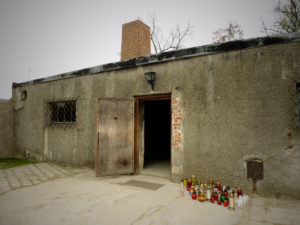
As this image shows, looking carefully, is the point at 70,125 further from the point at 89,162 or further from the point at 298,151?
the point at 298,151

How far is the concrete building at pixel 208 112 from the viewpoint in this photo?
3.45 metres

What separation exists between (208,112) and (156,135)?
15.0 ft

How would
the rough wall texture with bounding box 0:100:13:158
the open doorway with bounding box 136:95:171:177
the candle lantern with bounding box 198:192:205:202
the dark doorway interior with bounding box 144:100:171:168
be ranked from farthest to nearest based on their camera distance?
the rough wall texture with bounding box 0:100:13:158
the dark doorway interior with bounding box 144:100:171:168
the open doorway with bounding box 136:95:171:177
the candle lantern with bounding box 198:192:205:202

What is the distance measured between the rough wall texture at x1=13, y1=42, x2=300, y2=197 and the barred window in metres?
2.25

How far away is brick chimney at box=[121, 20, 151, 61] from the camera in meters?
8.91

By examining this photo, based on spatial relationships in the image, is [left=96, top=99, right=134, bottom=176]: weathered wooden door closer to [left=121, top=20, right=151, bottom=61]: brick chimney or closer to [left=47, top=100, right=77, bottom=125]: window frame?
[left=47, top=100, right=77, bottom=125]: window frame

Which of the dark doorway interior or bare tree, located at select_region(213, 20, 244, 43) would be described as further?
bare tree, located at select_region(213, 20, 244, 43)

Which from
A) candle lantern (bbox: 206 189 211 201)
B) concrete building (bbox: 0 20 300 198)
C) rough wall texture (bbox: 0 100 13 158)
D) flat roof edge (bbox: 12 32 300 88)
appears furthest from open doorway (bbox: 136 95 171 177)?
rough wall texture (bbox: 0 100 13 158)

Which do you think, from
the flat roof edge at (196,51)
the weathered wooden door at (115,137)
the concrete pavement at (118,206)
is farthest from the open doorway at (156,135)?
the concrete pavement at (118,206)

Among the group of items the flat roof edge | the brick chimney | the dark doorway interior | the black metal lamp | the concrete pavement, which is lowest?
the concrete pavement

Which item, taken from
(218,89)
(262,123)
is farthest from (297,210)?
(218,89)

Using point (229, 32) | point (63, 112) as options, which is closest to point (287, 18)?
point (229, 32)

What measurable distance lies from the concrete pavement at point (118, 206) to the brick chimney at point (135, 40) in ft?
21.0

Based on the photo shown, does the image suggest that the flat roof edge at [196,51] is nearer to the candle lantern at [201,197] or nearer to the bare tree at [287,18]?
the candle lantern at [201,197]
